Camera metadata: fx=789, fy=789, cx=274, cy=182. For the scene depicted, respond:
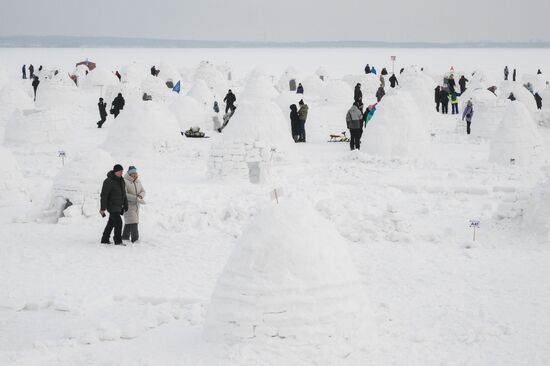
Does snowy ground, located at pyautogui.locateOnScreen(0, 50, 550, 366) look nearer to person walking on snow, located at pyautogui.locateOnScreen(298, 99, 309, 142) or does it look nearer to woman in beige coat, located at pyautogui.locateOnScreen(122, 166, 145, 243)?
woman in beige coat, located at pyautogui.locateOnScreen(122, 166, 145, 243)

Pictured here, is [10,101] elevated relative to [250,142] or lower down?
elevated

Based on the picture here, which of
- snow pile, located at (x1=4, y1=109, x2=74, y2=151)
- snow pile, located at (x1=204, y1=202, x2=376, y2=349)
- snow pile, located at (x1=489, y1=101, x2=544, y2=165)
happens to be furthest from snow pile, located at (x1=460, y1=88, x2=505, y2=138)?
snow pile, located at (x1=204, y1=202, x2=376, y2=349)

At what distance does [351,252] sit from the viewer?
32.8 ft

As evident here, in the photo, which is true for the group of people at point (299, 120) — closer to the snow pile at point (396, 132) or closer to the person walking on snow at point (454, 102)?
the snow pile at point (396, 132)

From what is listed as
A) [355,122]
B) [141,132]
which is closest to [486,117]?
[355,122]

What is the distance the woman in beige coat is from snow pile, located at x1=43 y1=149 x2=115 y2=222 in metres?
1.44

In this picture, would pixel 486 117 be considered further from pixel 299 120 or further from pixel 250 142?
pixel 250 142

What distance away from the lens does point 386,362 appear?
6.12m

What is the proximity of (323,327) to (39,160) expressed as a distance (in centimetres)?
1280

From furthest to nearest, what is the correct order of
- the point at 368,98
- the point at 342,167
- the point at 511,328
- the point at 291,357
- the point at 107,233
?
the point at 368,98 → the point at 342,167 → the point at 107,233 → the point at 511,328 → the point at 291,357

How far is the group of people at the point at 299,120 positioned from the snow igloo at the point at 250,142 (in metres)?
3.56

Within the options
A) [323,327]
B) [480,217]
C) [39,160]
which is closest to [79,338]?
[323,327]

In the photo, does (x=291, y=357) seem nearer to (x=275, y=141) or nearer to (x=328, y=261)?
(x=328, y=261)

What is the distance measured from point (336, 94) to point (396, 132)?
33.3 feet
